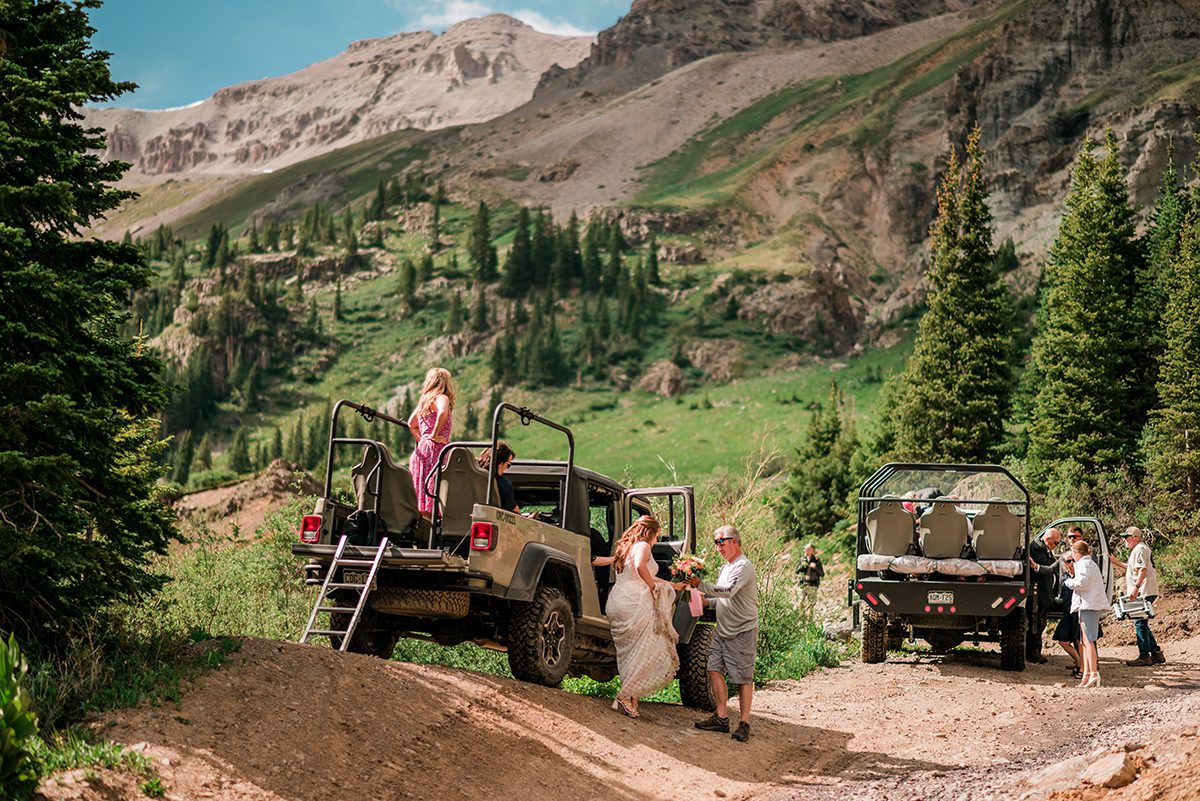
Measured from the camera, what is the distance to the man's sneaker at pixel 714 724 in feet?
39.3

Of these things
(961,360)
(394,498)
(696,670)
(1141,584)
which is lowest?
(1141,584)

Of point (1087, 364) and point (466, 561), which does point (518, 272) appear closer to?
point (1087, 364)

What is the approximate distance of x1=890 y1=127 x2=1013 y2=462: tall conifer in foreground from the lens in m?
49.2

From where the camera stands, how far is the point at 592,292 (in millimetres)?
186500

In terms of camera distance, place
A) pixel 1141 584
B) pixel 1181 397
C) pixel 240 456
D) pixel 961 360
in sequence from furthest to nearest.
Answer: pixel 240 456
pixel 961 360
pixel 1181 397
pixel 1141 584

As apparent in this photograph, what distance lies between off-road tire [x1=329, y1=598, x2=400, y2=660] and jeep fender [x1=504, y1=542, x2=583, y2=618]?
1784 mm

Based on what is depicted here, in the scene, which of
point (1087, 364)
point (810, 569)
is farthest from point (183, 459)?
point (810, 569)

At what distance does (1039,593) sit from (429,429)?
11.8 metres

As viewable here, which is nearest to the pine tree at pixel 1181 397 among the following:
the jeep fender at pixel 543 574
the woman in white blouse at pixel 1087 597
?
the woman in white blouse at pixel 1087 597

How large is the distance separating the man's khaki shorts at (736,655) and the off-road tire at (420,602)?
248cm

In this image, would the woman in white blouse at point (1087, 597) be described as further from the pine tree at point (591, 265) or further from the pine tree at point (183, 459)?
the pine tree at point (591, 265)

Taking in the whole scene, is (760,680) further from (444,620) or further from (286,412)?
(286,412)

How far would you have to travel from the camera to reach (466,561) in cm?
1116

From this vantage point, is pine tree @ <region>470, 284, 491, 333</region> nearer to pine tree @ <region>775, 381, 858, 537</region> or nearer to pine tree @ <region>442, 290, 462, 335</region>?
pine tree @ <region>442, 290, 462, 335</region>
